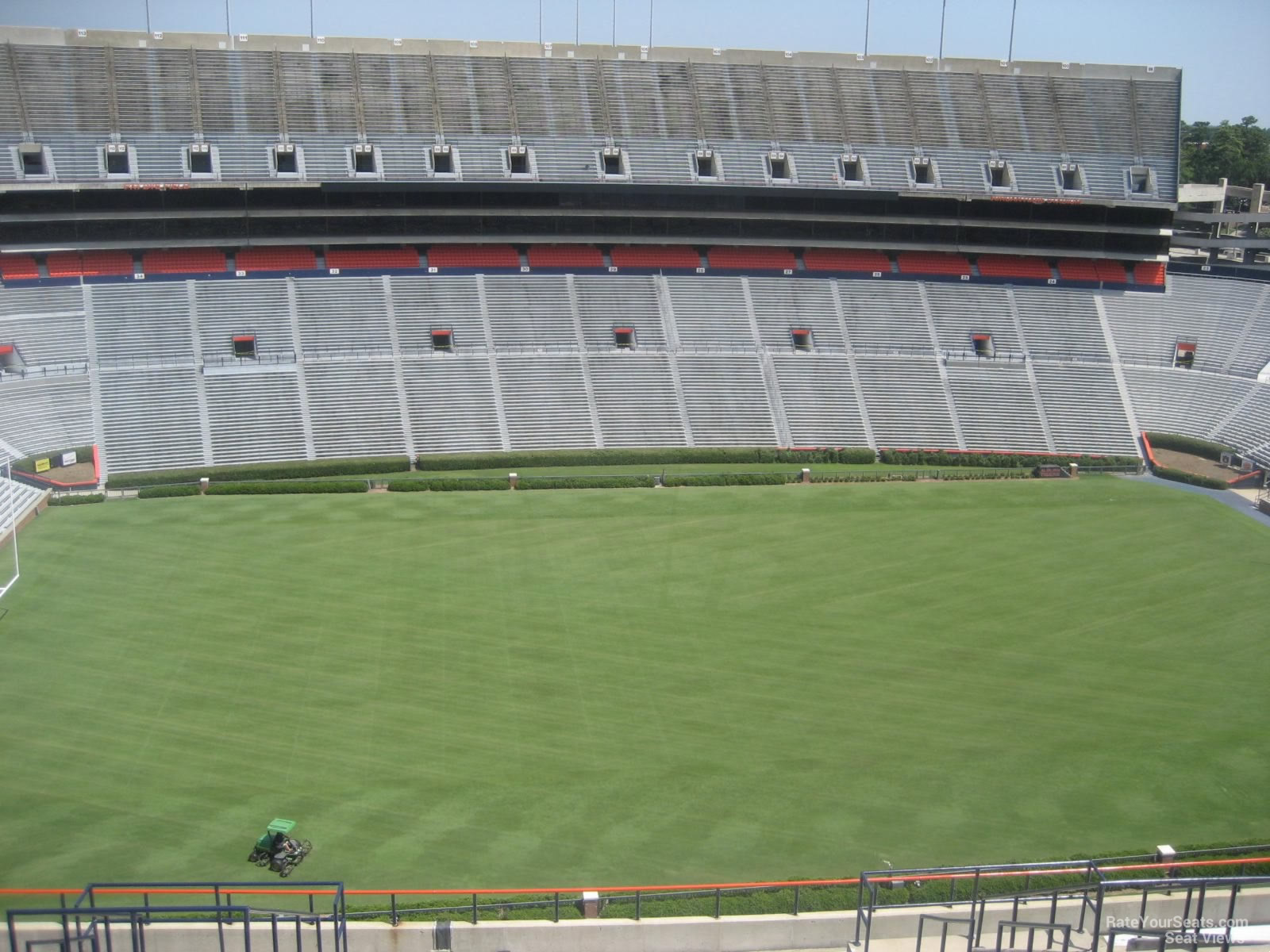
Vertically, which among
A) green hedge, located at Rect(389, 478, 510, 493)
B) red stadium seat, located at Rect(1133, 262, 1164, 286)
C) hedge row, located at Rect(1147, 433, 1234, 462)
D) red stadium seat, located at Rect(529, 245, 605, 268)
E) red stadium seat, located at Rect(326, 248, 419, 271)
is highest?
red stadium seat, located at Rect(326, 248, 419, 271)

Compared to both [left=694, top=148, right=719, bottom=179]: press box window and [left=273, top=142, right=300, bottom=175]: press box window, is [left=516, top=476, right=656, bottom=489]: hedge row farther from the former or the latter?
[left=273, top=142, right=300, bottom=175]: press box window

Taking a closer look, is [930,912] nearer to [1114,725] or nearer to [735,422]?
[1114,725]

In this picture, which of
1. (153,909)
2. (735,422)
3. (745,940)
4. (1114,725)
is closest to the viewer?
(153,909)

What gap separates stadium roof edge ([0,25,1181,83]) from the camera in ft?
204

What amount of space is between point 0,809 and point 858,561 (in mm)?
28301

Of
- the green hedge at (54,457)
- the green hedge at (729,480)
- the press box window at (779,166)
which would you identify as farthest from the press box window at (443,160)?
the green hedge at (54,457)

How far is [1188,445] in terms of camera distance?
→ 196 feet

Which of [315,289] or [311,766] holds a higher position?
[315,289]

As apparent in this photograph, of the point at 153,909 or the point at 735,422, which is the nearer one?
the point at 153,909

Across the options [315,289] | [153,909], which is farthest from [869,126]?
[153,909]

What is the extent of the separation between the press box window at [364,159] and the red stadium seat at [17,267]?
623 inches

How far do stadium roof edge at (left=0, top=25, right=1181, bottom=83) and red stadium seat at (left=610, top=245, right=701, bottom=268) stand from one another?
443 inches

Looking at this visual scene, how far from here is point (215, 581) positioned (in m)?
40.9

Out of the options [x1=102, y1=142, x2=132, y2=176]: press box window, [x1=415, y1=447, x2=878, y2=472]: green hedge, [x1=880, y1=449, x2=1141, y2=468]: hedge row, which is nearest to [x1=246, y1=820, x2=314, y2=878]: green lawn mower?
[x1=415, y1=447, x2=878, y2=472]: green hedge
